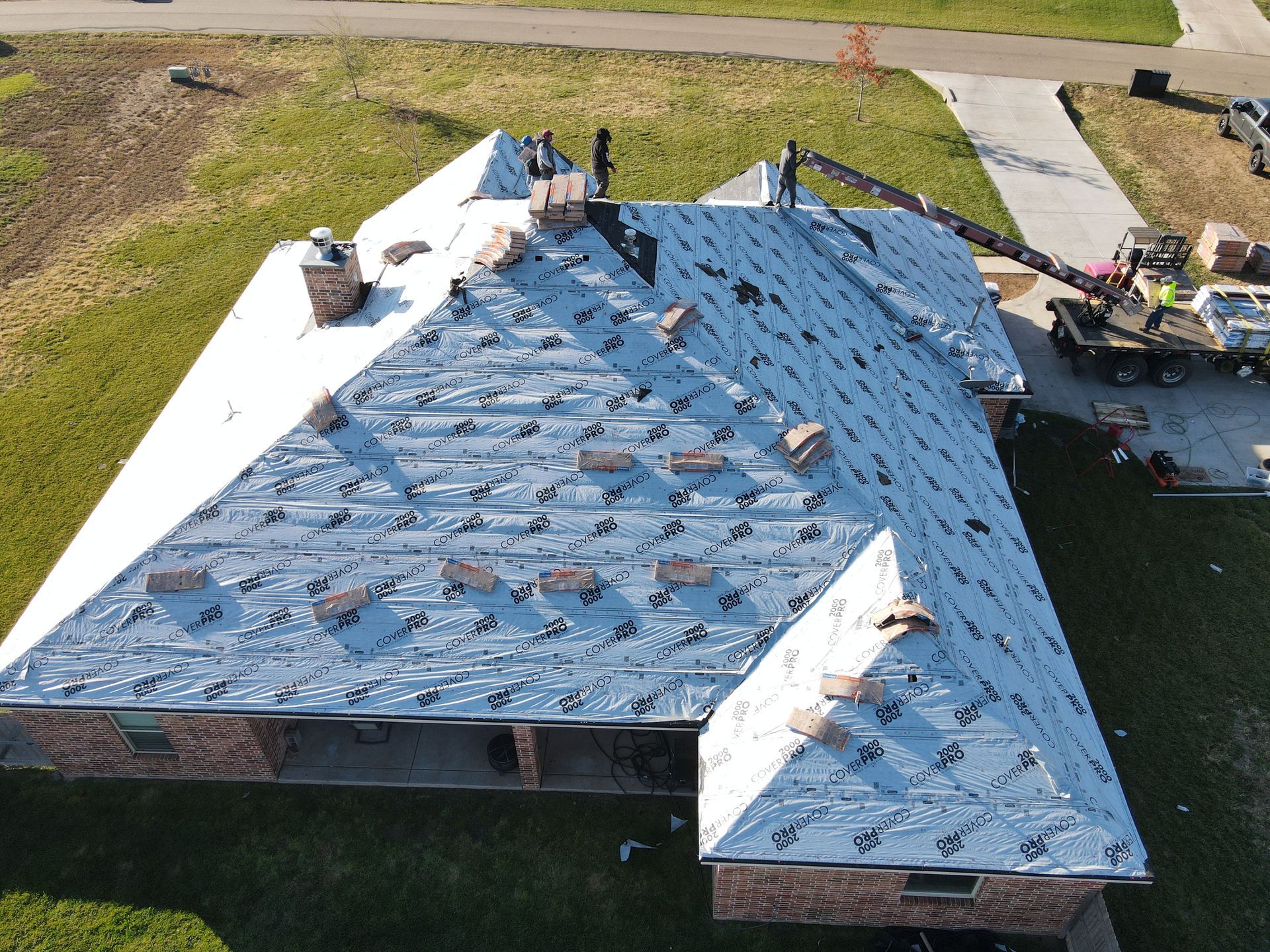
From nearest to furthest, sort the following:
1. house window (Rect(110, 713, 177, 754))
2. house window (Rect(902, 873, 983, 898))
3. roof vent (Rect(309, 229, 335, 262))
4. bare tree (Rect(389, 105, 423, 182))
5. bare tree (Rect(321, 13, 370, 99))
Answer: house window (Rect(902, 873, 983, 898)), house window (Rect(110, 713, 177, 754)), roof vent (Rect(309, 229, 335, 262)), bare tree (Rect(389, 105, 423, 182)), bare tree (Rect(321, 13, 370, 99))

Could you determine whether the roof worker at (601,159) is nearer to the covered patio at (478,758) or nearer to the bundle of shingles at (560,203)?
the bundle of shingles at (560,203)

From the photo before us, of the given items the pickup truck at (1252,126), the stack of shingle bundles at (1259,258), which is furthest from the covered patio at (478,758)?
the pickup truck at (1252,126)

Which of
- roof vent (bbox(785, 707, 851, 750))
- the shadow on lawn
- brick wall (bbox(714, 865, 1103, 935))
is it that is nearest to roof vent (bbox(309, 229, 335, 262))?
the shadow on lawn

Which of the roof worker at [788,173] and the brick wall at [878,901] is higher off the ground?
the roof worker at [788,173]

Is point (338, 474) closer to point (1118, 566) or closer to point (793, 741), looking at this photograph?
point (793, 741)

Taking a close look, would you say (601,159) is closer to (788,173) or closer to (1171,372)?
(788,173)

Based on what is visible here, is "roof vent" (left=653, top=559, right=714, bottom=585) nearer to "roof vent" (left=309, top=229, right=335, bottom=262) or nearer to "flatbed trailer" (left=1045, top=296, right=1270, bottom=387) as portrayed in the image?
"roof vent" (left=309, top=229, right=335, bottom=262)

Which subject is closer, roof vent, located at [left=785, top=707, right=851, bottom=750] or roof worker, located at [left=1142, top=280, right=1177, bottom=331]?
roof vent, located at [left=785, top=707, right=851, bottom=750]
